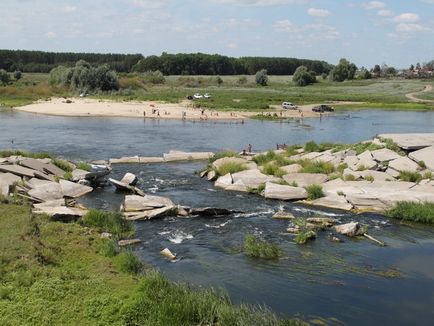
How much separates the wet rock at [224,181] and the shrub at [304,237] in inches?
481

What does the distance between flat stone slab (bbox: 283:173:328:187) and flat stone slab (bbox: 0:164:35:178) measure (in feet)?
55.2

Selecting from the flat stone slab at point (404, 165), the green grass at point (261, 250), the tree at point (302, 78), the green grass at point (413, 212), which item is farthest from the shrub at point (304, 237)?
the tree at point (302, 78)

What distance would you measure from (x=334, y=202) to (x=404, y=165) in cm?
736

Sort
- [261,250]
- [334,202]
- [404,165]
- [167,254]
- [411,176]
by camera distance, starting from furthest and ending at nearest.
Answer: [404,165] < [411,176] < [334,202] < [261,250] < [167,254]

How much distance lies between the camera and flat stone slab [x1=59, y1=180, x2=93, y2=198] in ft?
106

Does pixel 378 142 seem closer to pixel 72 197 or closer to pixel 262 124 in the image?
pixel 72 197

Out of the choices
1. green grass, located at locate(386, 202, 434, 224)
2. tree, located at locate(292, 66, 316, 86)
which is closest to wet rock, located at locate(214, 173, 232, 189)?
green grass, located at locate(386, 202, 434, 224)

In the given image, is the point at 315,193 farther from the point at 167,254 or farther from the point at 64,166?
the point at 64,166

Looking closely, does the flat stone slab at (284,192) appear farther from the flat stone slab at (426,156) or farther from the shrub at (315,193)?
the flat stone slab at (426,156)

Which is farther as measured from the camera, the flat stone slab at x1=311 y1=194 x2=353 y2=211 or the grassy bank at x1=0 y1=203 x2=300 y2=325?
the flat stone slab at x1=311 y1=194 x2=353 y2=211

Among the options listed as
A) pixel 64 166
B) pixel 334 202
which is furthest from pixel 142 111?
pixel 334 202

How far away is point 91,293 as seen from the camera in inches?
645

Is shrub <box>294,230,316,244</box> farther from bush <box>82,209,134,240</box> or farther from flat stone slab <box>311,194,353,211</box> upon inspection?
bush <box>82,209,134,240</box>

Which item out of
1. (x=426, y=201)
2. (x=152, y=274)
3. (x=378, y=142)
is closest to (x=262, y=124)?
(x=378, y=142)
